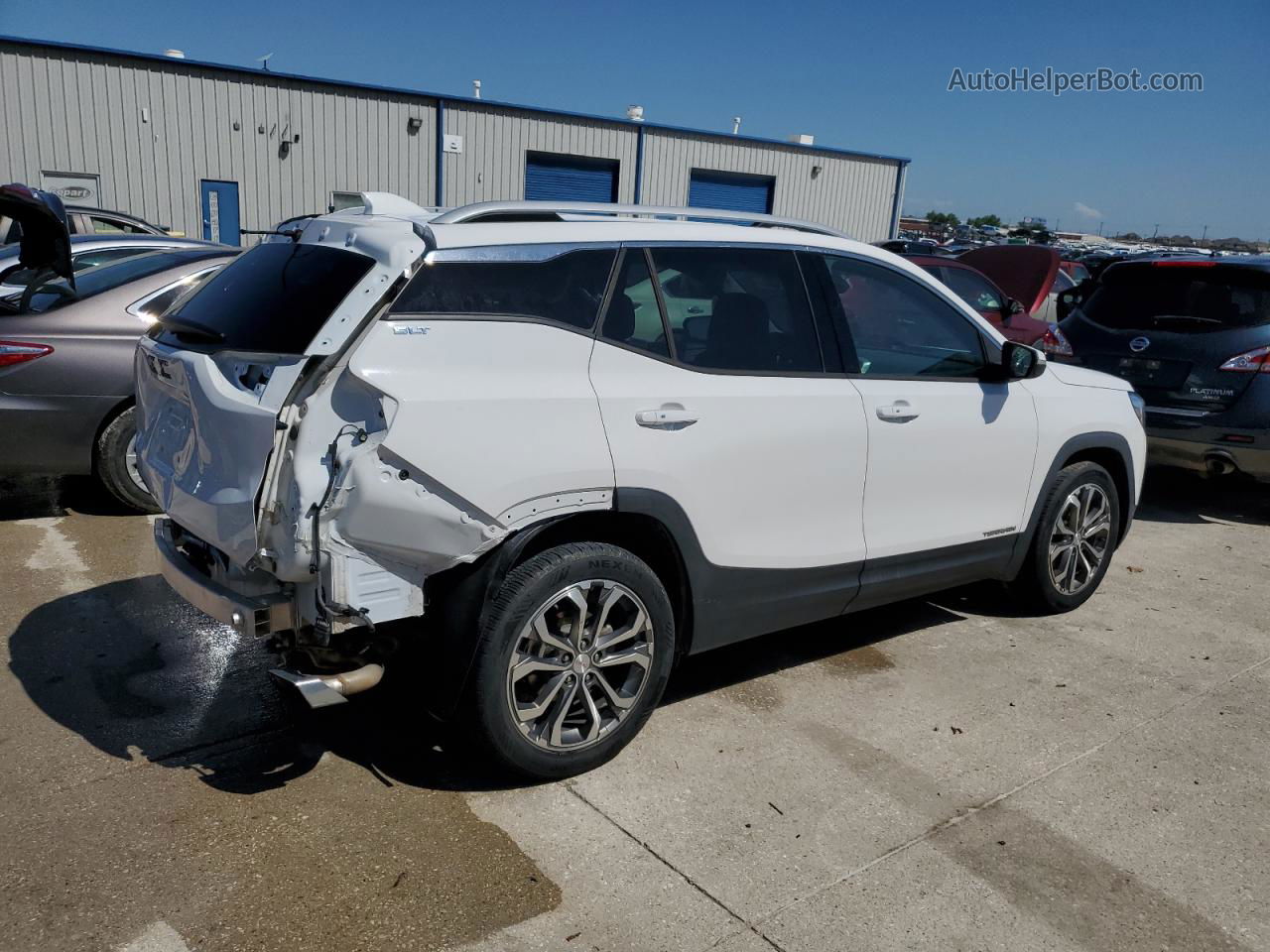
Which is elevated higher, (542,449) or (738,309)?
(738,309)

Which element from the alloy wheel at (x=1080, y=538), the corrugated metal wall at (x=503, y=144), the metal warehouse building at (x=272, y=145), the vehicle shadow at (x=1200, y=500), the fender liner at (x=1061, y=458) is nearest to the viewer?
the fender liner at (x=1061, y=458)

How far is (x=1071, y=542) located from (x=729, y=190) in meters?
21.6

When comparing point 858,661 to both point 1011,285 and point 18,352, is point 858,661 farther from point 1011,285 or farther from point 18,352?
point 1011,285

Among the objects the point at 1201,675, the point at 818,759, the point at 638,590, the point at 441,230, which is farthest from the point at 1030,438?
the point at 441,230

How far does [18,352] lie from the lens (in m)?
5.66

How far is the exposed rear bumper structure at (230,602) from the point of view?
3031 millimetres

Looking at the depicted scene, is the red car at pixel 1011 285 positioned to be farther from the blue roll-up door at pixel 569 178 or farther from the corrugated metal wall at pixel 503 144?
the blue roll-up door at pixel 569 178

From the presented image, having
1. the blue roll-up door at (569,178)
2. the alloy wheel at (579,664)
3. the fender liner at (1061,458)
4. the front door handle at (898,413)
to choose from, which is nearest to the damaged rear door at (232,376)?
the alloy wheel at (579,664)

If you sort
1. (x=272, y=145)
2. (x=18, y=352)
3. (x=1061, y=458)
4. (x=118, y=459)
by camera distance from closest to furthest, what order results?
(x=1061, y=458)
(x=18, y=352)
(x=118, y=459)
(x=272, y=145)

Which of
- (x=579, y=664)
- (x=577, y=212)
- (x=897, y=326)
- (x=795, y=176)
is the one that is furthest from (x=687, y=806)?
(x=795, y=176)

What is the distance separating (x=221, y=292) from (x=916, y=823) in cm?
297

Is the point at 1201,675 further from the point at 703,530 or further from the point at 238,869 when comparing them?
the point at 238,869

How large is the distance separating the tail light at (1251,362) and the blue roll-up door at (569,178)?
16449mm

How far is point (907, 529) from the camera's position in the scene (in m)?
4.38
